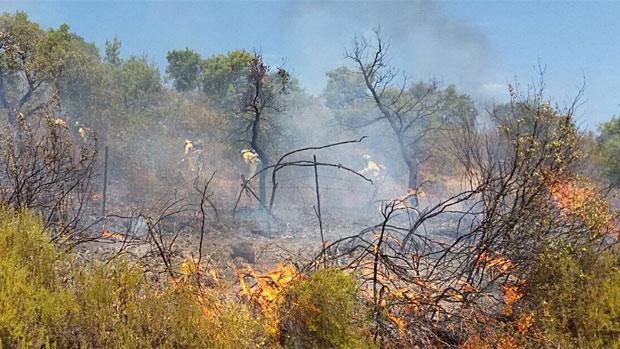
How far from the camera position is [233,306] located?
3.16 m

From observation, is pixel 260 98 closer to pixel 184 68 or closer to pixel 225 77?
pixel 225 77

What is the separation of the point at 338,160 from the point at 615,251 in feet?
58.9

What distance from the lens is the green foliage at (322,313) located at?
3236 mm

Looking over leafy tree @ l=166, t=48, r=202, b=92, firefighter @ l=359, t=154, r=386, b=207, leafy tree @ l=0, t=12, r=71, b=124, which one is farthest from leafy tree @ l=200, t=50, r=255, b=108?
leafy tree @ l=0, t=12, r=71, b=124

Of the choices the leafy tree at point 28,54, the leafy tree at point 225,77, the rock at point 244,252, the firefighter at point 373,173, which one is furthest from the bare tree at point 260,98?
the leafy tree at point 28,54

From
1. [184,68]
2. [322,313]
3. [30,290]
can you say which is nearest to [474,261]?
[322,313]

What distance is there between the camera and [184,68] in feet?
95.7

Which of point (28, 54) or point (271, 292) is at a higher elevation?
point (28, 54)

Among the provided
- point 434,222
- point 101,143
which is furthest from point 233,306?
point 101,143

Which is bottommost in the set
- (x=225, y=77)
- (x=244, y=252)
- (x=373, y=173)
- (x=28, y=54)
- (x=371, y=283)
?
(x=371, y=283)

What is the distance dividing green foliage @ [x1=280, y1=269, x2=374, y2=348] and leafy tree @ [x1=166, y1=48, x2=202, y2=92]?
27312 millimetres

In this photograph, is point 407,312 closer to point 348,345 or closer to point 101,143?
point 348,345

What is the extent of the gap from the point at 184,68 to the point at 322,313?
93.2ft

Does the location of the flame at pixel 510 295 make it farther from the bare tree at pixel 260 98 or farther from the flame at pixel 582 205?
the bare tree at pixel 260 98
